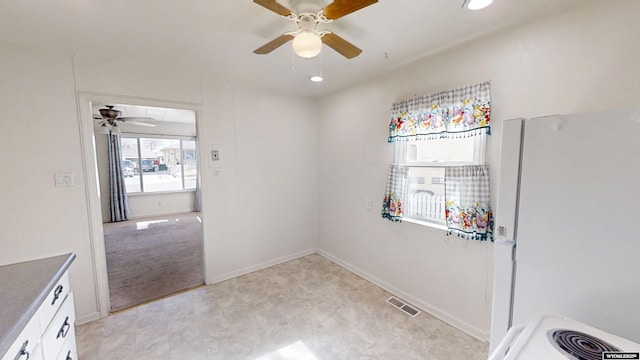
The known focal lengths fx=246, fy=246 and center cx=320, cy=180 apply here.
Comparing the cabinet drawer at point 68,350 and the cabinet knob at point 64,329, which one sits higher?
the cabinet knob at point 64,329

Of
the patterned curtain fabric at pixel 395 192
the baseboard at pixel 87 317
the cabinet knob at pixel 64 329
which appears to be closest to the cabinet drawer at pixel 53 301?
the cabinet knob at pixel 64 329

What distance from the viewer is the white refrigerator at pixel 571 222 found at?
86 centimetres

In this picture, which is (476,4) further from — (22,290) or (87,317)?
(87,317)

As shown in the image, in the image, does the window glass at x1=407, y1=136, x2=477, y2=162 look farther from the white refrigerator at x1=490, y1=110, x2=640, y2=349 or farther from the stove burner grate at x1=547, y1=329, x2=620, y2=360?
the stove burner grate at x1=547, y1=329, x2=620, y2=360

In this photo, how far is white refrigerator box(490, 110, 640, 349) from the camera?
2.83 feet

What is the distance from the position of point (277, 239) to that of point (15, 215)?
244cm

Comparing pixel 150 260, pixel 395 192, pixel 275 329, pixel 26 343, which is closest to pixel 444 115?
pixel 395 192

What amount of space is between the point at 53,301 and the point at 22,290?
0.48 ft

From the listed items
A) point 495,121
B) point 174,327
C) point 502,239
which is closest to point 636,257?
point 502,239

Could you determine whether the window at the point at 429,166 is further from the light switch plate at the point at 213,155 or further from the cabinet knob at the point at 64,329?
the cabinet knob at the point at 64,329

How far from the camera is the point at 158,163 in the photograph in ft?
Result: 22.5

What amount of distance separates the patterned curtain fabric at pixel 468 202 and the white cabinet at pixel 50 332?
2.49 m

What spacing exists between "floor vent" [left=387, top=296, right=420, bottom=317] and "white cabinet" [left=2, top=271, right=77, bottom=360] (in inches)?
94.6

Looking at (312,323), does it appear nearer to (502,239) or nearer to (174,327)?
(174,327)
